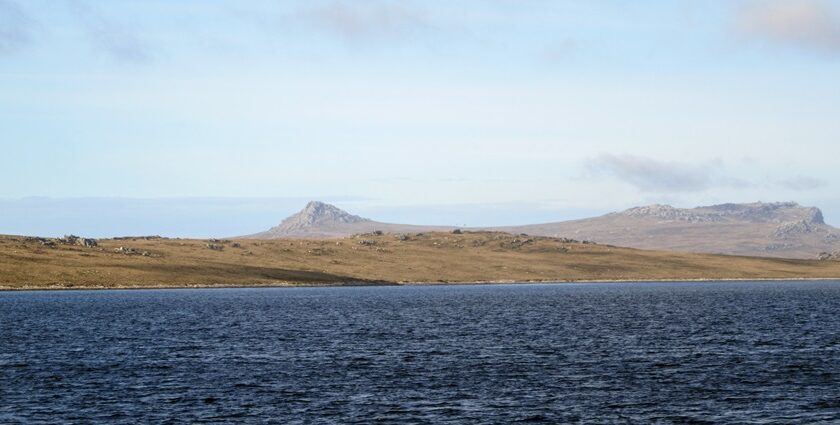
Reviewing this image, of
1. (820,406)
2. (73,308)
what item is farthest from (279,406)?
(73,308)

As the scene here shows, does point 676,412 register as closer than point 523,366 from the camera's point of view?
Yes

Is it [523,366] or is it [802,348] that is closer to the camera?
[523,366]

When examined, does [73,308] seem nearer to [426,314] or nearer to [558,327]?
[426,314]

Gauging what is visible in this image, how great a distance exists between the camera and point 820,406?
184ft

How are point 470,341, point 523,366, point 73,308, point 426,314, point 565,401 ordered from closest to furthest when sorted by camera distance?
point 565,401
point 523,366
point 470,341
point 426,314
point 73,308

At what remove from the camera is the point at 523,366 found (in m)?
75.1

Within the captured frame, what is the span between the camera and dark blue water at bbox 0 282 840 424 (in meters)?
55.7

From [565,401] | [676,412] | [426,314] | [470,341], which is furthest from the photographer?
[426,314]

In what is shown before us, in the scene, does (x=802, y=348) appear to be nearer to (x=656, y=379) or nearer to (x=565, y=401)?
(x=656, y=379)

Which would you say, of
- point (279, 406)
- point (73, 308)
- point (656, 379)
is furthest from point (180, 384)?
point (73, 308)

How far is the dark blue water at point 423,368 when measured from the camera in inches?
2194

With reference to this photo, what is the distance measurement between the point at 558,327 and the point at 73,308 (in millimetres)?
80180

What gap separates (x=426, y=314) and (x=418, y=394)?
8106 cm

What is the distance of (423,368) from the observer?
244ft
